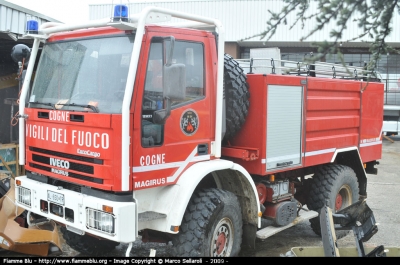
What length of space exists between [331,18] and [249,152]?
9.06 feet

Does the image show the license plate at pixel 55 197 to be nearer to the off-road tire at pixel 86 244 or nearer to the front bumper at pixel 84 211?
the front bumper at pixel 84 211

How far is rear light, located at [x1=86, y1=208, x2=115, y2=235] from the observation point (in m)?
3.89

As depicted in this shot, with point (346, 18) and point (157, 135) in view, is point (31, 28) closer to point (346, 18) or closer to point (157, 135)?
point (157, 135)

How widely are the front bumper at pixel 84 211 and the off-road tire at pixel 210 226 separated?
603 millimetres

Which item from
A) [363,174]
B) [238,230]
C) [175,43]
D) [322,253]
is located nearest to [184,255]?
[238,230]

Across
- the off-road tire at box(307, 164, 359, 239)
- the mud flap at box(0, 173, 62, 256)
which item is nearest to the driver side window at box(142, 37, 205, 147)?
the mud flap at box(0, 173, 62, 256)

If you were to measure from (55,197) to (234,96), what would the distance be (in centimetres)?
210

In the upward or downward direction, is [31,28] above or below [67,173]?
above

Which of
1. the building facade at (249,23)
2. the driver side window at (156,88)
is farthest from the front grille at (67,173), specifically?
the building facade at (249,23)

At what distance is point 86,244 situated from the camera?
527 centimetres

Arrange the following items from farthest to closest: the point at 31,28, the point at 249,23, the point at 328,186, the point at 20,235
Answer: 1. the point at 249,23
2. the point at 328,186
3. the point at 20,235
4. the point at 31,28

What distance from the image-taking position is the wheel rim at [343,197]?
674 centimetres

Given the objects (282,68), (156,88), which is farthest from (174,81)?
(282,68)

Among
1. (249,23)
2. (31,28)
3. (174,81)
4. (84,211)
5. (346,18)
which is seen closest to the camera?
(346,18)
